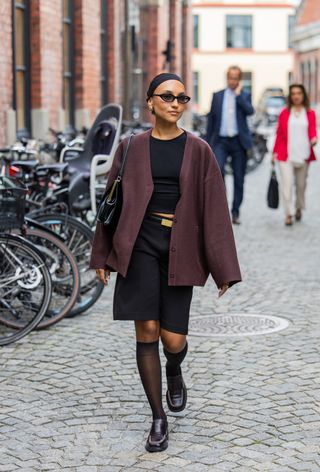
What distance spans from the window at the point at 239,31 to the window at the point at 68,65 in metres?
55.5

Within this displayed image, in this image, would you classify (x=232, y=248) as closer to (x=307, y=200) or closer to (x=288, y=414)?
(x=288, y=414)

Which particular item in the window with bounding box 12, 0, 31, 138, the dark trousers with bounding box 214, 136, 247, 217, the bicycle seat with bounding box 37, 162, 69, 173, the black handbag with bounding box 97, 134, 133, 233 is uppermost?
the window with bounding box 12, 0, 31, 138

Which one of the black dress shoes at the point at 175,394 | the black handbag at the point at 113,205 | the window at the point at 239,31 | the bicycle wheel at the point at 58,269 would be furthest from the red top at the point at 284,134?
the window at the point at 239,31

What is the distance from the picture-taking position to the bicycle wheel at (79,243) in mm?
8328

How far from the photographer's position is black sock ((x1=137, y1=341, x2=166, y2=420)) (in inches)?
206

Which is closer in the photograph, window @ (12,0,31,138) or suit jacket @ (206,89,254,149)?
suit jacket @ (206,89,254,149)

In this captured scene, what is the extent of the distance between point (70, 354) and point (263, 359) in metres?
1.24

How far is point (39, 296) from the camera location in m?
7.52

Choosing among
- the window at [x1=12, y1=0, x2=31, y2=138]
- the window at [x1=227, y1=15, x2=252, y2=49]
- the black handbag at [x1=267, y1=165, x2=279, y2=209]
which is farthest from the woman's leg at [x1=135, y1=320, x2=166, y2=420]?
the window at [x1=227, y1=15, x2=252, y2=49]

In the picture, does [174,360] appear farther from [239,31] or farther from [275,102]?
[239,31]

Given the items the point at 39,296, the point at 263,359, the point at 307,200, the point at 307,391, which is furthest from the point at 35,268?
the point at 307,200

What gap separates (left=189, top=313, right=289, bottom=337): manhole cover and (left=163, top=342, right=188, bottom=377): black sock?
84.2 inches

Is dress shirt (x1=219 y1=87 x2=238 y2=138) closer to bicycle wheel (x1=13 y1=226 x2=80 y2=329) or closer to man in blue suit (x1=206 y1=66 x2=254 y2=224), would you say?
man in blue suit (x1=206 y1=66 x2=254 y2=224)

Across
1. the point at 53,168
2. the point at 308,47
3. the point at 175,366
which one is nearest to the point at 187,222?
the point at 175,366
